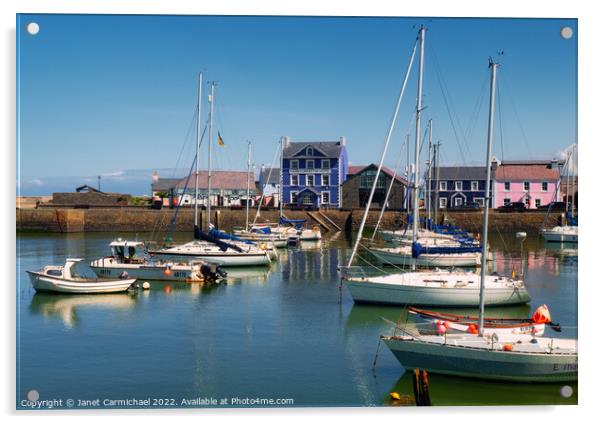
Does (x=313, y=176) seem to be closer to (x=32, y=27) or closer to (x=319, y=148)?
(x=319, y=148)

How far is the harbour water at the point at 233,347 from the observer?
1366cm

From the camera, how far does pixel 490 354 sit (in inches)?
556

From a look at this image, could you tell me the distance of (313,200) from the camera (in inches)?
2657

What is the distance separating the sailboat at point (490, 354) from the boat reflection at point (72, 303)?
11240mm

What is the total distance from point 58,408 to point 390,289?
12.8m

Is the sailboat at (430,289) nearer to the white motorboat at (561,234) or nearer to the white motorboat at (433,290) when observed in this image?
the white motorboat at (433,290)

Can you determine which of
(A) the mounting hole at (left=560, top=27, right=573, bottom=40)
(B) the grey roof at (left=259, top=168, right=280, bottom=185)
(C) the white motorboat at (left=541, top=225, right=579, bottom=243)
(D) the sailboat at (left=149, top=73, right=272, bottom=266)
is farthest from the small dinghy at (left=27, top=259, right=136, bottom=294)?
(B) the grey roof at (left=259, top=168, right=280, bottom=185)

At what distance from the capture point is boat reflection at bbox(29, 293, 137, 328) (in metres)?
22.0

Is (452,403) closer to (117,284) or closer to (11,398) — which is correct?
(11,398)

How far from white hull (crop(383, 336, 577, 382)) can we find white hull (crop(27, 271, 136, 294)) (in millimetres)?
13827

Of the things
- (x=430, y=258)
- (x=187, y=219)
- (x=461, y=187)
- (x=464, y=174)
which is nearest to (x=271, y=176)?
(x=187, y=219)

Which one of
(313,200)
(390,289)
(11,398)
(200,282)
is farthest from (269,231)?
(11,398)

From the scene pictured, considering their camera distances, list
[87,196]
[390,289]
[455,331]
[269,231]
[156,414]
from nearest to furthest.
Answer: [156,414] < [455,331] < [390,289] < [269,231] < [87,196]

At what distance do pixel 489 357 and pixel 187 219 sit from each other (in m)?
47.8
